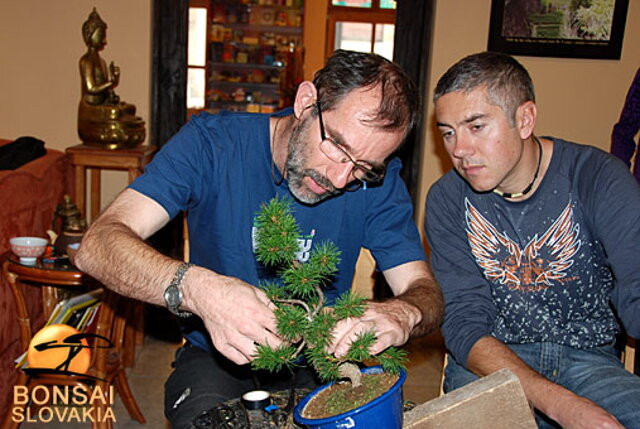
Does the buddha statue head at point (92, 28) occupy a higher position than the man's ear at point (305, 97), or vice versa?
the buddha statue head at point (92, 28)

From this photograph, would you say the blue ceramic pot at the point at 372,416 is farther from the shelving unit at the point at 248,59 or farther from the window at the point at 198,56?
the window at the point at 198,56

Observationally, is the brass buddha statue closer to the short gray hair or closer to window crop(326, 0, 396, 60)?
the short gray hair

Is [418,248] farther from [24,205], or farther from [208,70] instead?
[208,70]

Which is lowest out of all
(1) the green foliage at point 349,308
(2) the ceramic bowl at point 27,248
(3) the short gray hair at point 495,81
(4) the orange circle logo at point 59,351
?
(4) the orange circle logo at point 59,351

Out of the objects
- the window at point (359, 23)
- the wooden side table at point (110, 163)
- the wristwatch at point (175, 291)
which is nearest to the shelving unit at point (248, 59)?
the window at point (359, 23)

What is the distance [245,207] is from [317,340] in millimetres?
633

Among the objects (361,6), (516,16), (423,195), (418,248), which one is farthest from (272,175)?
(361,6)

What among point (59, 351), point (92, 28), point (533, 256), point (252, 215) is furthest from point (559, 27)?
point (59, 351)

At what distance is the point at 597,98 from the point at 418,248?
2288 millimetres

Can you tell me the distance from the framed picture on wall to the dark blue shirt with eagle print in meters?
1.68

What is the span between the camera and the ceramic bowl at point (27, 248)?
2.44 metres

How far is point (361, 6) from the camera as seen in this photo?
8.08 meters

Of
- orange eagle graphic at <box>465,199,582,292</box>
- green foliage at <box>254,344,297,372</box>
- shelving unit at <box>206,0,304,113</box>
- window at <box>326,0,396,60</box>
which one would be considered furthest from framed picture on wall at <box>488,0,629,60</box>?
window at <box>326,0,396,60</box>

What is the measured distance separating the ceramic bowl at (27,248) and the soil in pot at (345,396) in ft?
5.53
